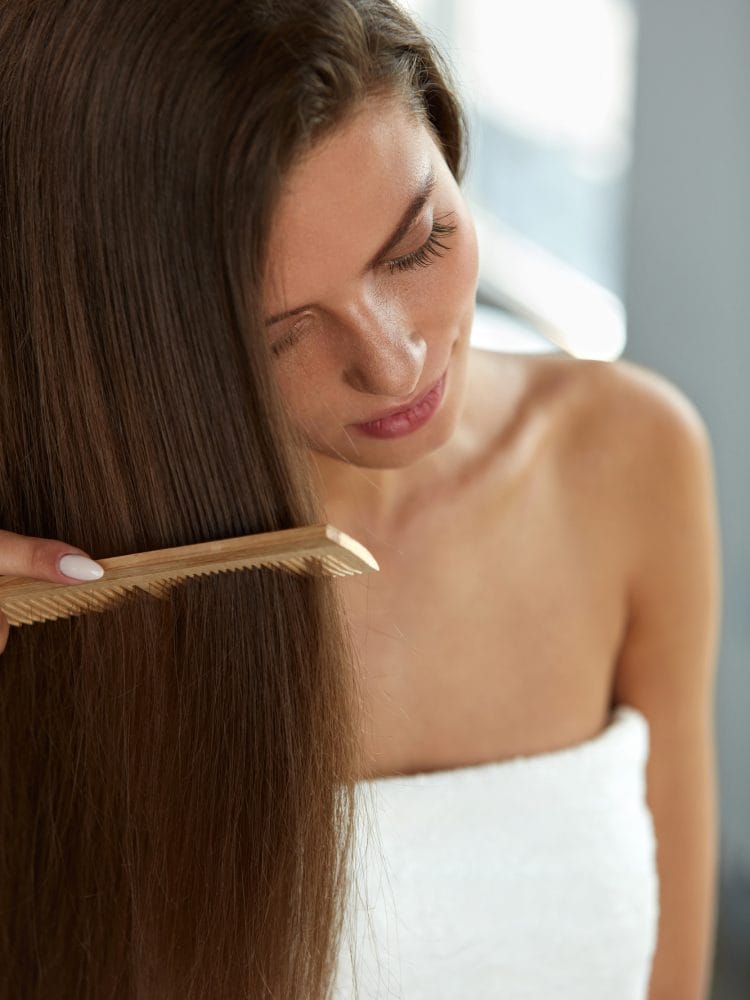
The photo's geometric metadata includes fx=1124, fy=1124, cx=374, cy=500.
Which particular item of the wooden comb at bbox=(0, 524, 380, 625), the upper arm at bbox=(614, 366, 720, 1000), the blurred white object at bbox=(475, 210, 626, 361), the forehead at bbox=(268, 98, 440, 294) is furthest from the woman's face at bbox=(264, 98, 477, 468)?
the blurred white object at bbox=(475, 210, 626, 361)

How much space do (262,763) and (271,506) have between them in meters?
0.19

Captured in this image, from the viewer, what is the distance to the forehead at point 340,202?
629mm

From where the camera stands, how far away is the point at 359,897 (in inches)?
33.8

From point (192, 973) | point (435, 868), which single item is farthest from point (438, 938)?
point (192, 973)

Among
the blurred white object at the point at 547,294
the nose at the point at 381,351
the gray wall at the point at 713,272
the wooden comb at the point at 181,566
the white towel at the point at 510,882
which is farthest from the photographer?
the blurred white object at the point at 547,294

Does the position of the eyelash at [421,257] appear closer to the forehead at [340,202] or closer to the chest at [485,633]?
the forehead at [340,202]

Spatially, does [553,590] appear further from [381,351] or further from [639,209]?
[639,209]

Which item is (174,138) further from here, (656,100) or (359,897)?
(656,100)

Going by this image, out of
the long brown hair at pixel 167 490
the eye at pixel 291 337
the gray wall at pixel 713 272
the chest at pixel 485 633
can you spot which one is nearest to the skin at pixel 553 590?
the chest at pixel 485 633

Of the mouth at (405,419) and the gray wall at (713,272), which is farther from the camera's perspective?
the gray wall at (713,272)

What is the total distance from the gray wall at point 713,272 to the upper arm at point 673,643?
0.41 m

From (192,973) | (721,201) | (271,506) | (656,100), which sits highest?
(656,100)

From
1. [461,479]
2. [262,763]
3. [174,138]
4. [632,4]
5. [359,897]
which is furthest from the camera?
[632,4]

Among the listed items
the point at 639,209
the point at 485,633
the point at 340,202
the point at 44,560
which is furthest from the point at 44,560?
the point at 639,209
